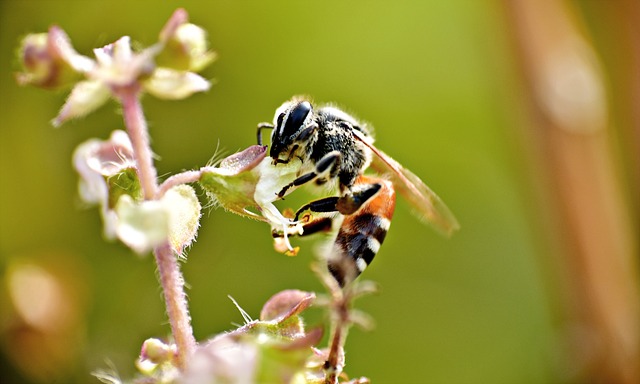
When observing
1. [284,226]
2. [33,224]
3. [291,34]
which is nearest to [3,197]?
[33,224]

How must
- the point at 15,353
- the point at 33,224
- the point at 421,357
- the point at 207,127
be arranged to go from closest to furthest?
the point at 15,353
the point at 33,224
the point at 207,127
the point at 421,357

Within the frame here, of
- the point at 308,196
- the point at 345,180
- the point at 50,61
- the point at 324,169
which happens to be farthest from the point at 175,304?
the point at 308,196

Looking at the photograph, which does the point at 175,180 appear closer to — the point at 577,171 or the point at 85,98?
the point at 85,98

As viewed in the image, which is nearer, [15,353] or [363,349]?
[15,353]

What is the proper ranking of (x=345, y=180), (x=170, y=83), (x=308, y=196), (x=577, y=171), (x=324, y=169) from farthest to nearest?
1. (x=308, y=196)
2. (x=577, y=171)
3. (x=345, y=180)
4. (x=324, y=169)
5. (x=170, y=83)

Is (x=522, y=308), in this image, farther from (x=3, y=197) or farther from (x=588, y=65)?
(x=3, y=197)

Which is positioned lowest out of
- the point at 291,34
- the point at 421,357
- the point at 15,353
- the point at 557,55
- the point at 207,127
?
the point at 421,357
